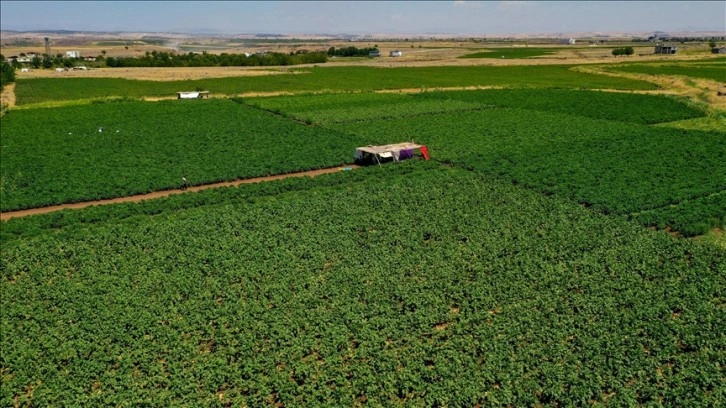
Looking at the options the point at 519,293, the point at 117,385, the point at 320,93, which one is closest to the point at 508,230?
the point at 519,293

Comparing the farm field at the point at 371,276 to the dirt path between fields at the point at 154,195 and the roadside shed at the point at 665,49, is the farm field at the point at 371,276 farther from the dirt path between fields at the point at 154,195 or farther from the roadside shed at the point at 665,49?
the roadside shed at the point at 665,49

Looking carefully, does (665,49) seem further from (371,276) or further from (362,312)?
(362,312)

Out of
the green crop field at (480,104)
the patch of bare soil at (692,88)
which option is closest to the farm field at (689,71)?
the patch of bare soil at (692,88)

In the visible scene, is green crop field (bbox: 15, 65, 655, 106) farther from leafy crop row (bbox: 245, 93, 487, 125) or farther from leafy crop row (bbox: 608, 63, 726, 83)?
leafy crop row (bbox: 245, 93, 487, 125)

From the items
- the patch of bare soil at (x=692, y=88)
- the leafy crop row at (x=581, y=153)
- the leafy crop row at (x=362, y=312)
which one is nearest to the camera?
the leafy crop row at (x=362, y=312)

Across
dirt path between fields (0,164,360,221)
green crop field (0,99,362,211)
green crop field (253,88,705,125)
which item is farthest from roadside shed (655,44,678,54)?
dirt path between fields (0,164,360,221)

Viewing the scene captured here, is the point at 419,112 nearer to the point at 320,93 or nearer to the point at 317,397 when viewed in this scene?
the point at 320,93

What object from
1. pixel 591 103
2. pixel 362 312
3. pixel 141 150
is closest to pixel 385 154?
pixel 141 150
